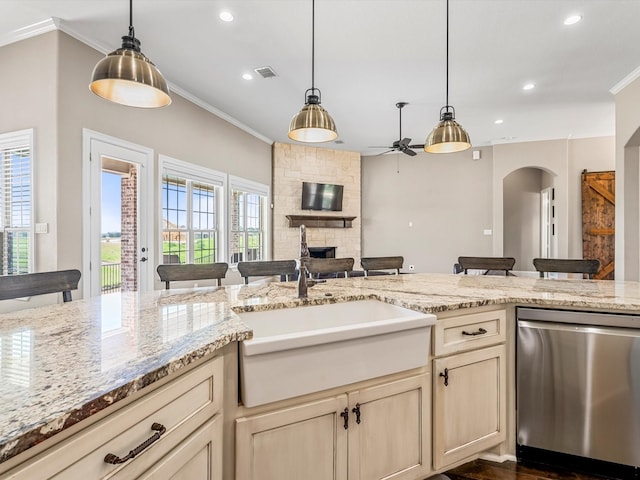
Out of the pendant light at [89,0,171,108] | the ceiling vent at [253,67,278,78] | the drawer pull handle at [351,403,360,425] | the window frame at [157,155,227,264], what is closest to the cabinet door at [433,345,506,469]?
the drawer pull handle at [351,403,360,425]

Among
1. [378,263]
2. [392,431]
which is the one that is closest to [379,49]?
[378,263]

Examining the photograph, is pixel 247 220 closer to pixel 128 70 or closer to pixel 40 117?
pixel 40 117

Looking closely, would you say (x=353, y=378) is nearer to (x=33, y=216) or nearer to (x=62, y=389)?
(x=62, y=389)

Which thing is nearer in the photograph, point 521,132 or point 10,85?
point 10,85

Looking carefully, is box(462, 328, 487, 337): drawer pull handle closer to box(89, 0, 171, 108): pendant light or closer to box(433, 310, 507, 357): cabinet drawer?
box(433, 310, 507, 357): cabinet drawer

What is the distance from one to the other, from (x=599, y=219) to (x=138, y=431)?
7.60m

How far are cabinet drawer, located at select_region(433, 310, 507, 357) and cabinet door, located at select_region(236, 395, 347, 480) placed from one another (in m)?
0.58

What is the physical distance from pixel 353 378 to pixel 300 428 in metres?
0.27

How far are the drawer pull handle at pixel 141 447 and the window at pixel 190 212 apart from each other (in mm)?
3673

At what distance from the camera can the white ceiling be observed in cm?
270

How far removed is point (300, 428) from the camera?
1.23m

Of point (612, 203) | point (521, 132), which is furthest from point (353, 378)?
point (612, 203)

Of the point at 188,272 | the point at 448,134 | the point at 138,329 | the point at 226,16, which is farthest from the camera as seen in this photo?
the point at 226,16

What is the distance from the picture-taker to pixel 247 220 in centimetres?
602
